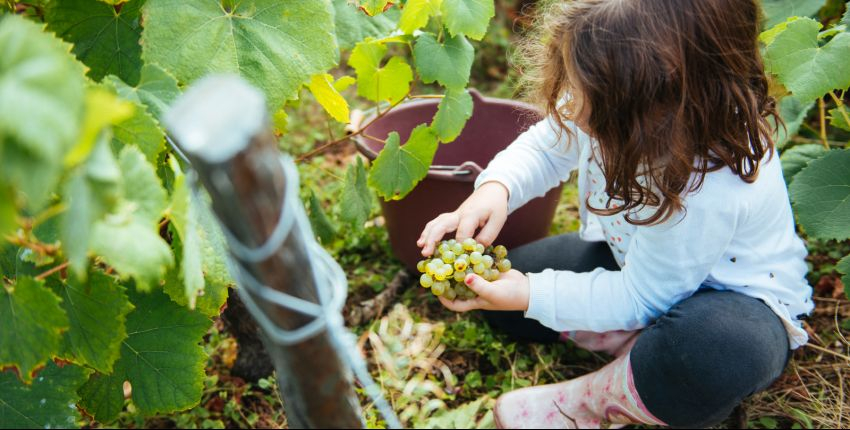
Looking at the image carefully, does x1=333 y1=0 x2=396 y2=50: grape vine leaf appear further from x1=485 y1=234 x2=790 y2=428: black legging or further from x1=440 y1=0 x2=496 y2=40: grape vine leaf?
x1=485 y1=234 x2=790 y2=428: black legging

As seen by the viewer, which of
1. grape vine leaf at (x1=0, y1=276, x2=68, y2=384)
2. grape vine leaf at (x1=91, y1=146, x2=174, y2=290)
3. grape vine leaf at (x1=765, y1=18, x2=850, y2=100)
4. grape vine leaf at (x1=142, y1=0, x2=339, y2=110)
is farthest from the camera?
grape vine leaf at (x1=765, y1=18, x2=850, y2=100)

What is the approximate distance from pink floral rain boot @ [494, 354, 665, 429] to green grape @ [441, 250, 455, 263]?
0.45 metres

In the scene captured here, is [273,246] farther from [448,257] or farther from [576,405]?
[576,405]

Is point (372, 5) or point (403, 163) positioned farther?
point (403, 163)

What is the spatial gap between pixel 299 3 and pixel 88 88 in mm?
406

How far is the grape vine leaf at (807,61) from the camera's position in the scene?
4.52 feet

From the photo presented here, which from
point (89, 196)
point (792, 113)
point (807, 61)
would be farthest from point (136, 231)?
point (792, 113)

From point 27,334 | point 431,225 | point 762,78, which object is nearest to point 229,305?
point 431,225

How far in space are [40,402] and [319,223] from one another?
764 mm

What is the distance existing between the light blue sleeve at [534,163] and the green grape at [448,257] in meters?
0.36

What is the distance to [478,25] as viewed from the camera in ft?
4.66

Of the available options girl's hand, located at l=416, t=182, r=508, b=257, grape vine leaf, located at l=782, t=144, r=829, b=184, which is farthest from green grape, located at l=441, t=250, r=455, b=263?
grape vine leaf, located at l=782, t=144, r=829, b=184

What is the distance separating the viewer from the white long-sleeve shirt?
126 cm

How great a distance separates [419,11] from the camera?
1414 mm
